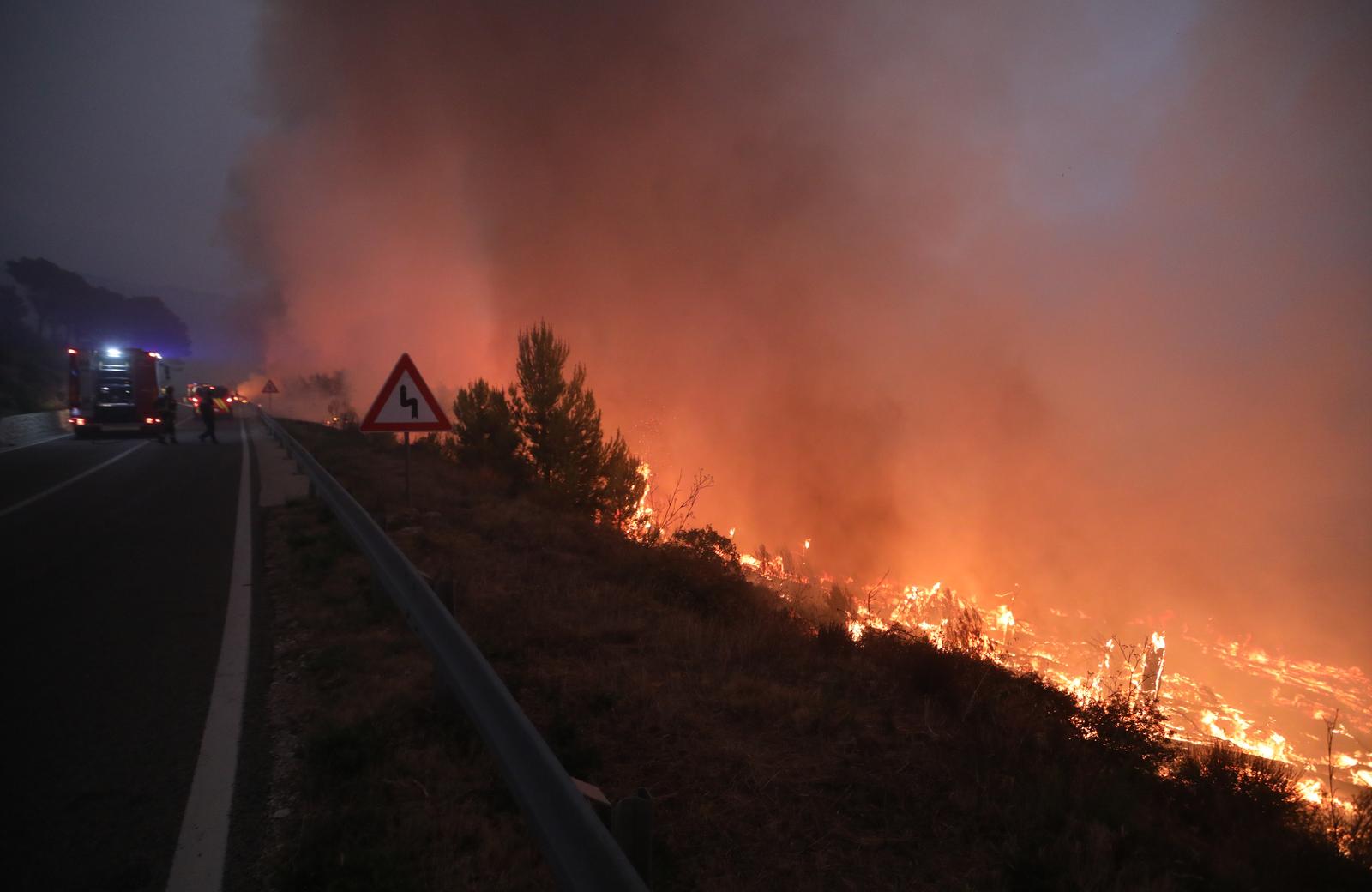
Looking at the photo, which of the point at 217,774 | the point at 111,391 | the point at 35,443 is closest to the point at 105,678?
the point at 217,774

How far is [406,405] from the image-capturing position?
781 cm

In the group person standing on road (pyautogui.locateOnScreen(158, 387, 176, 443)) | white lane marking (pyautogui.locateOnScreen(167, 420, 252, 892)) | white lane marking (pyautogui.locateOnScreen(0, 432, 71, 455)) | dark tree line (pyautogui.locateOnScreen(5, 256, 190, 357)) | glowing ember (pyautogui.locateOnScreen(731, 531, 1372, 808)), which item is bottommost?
white lane marking (pyautogui.locateOnScreen(0, 432, 71, 455))

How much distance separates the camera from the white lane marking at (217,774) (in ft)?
7.66

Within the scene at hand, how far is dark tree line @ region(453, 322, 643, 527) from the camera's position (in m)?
22.2

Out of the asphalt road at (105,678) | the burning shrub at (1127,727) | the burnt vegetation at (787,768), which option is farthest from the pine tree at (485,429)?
the burning shrub at (1127,727)

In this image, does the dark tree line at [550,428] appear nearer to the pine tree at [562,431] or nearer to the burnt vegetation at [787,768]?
the pine tree at [562,431]

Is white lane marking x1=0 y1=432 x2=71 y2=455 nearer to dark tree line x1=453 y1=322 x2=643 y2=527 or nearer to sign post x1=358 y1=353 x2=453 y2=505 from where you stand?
dark tree line x1=453 y1=322 x2=643 y2=527

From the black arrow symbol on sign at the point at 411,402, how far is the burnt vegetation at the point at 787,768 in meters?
2.53

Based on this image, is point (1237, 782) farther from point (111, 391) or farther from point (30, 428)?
point (111, 391)

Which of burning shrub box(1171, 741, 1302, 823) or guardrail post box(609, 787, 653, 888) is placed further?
burning shrub box(1171, 741, 1302, 823)

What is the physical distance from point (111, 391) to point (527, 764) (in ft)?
97.4

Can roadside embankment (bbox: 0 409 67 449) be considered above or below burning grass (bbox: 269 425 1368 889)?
below

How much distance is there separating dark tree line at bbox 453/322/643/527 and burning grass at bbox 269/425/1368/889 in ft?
54.6

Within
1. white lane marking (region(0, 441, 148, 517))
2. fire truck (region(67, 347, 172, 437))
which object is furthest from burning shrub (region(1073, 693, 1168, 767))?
fire truck (region(67, 347, 172, 437))
